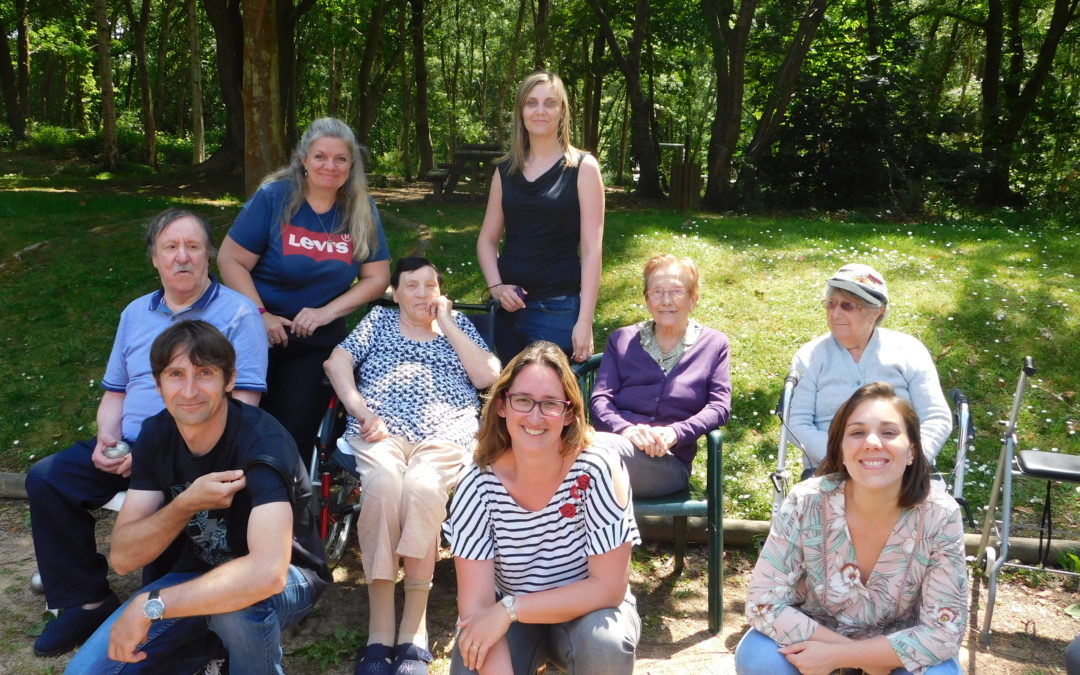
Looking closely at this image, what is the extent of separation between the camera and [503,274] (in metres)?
4.23

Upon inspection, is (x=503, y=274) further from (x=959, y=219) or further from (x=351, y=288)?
(x=959, y=219)

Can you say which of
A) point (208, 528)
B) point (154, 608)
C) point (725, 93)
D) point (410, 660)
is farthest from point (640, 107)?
point (154, 608)

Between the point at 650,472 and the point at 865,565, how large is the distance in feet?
3.57

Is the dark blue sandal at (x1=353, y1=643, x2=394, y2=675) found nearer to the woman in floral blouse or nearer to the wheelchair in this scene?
the wheelchair

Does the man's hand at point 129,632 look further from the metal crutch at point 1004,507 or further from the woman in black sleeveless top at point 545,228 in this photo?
the metal crutch at point 1004,507

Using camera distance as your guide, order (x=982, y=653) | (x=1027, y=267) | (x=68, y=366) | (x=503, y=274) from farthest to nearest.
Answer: (x=1027, y=267) → (x=68, y=366) → (x=503, y=274) → (x=982, y=653)

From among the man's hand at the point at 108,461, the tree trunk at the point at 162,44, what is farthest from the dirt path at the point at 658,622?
the tree trunk at the point at 162,44

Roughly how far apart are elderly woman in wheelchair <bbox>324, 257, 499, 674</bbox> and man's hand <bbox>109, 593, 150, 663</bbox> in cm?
88

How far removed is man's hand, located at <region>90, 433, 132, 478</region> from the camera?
137 inches

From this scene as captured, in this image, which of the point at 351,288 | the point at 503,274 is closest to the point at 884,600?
the point at 503,274

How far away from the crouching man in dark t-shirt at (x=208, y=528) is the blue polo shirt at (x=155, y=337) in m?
0.66

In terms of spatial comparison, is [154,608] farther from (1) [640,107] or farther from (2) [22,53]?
(2) [22,53]

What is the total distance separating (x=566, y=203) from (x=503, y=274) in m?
0.48

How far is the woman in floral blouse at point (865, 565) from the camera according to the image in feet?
8.21
